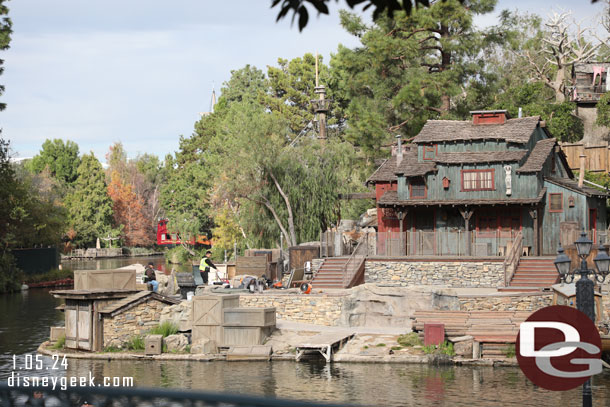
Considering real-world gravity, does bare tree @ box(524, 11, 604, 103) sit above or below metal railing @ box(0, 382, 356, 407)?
above

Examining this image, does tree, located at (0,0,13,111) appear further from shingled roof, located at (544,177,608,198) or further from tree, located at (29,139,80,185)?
tree, located at (29,139,80,185)

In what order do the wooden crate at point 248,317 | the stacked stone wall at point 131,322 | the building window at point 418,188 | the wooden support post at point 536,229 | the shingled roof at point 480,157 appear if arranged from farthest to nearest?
the building window at point 418,188, the shingled roof at point 480,157, the wooden support post at point 536,229, the stacked stone wall at point 131,322, the wooden crate at point 248,317

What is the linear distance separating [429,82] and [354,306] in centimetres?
2315

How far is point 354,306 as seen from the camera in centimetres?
3083

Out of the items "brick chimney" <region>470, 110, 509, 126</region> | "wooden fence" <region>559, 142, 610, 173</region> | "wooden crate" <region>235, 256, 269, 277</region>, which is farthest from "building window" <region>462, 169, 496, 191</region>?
"wooden fence" <region>559, 142, 610, 173</region>

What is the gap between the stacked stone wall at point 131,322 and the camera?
2867 cm

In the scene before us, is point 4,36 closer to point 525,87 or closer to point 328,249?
point 328,249

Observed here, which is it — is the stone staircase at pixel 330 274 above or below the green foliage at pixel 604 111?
below

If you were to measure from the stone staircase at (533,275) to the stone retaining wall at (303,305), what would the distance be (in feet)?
23.3

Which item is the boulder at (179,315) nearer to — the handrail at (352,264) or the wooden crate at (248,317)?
the wooden crate at (248,317)

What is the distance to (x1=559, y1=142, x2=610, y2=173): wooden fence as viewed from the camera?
51562 mm

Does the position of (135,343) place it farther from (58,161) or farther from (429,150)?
(58,161)

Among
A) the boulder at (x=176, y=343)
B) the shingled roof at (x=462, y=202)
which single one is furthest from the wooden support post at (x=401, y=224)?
the boulder at (x=176, y=343)

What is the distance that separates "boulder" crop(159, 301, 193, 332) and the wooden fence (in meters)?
31.3
